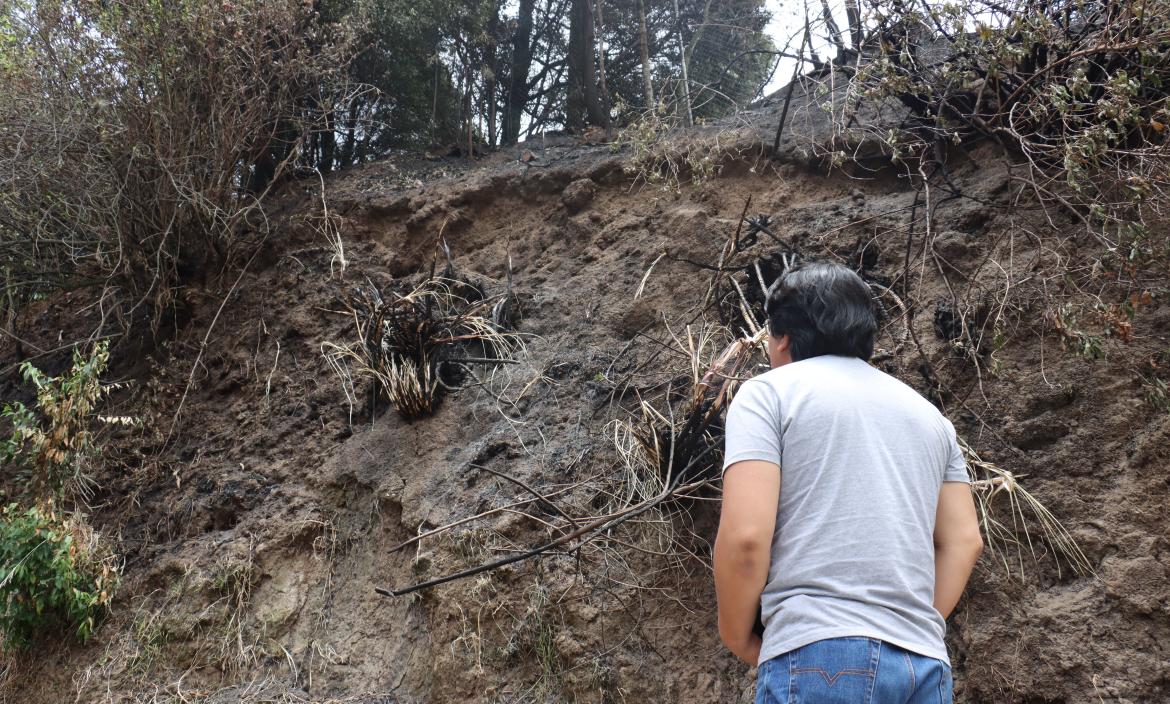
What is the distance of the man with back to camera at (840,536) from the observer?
1859 mm

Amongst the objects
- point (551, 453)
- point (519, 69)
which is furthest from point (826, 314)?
point (519, 69)

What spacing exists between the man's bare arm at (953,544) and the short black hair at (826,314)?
16.4 inches

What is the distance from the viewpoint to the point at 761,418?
6.73 feet

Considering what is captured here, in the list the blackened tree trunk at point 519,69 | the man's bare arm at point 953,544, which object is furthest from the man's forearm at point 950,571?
the blackened tree trunk at point 519,69

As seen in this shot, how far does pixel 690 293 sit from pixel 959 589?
3.00m

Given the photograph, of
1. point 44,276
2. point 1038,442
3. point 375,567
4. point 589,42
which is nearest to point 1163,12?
point 1038,442

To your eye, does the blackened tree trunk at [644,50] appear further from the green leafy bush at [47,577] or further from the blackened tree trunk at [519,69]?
the green leafy bush at [47,577]

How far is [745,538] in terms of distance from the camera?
1.91 metres

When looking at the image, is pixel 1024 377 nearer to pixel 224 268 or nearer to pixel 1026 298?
pixel 1026 298

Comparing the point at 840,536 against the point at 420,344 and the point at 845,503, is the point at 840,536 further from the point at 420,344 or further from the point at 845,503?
the point at 420,344

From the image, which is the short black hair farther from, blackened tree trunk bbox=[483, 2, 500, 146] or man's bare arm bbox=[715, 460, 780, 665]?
blackened tree trunk bbox=[483, 2, 500, 146]

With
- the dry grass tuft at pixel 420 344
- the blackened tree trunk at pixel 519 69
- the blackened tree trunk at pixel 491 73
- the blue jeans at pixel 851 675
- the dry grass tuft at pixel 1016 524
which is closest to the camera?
the blue jeans at pixel 851 675

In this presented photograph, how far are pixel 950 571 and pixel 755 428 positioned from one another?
24.8 inches

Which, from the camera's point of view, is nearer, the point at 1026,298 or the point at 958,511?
the point at 958,511
